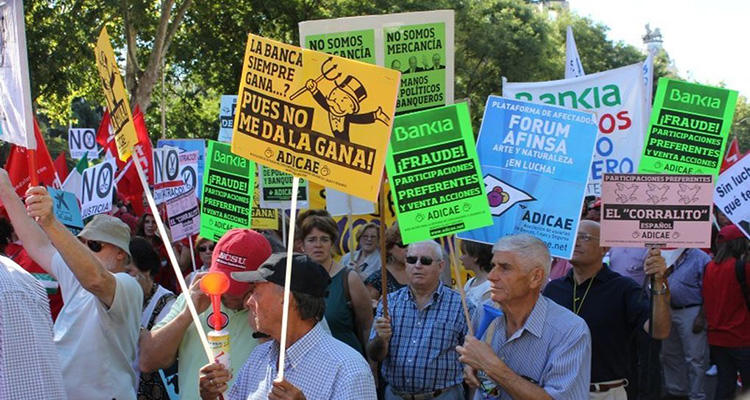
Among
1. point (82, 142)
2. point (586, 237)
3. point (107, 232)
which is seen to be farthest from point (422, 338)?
point (82, 142)

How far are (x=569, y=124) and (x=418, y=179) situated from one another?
1.73 m

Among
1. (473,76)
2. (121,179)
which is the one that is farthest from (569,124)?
(473,76)

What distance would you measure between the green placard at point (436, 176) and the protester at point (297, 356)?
1391mm

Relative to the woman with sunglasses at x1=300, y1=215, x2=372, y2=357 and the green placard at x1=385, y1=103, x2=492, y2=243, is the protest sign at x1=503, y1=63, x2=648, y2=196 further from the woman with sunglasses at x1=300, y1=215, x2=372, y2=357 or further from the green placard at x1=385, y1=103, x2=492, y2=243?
the green placard at x1=385, y1=103, x2=492, y2=243

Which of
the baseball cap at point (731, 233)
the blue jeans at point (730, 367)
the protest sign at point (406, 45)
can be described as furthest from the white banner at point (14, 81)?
the baseball cap at point (731, 233)

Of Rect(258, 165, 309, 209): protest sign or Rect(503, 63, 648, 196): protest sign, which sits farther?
Rect(503, 63, 648, 196): protest sign

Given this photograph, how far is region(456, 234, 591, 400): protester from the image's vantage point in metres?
4.21

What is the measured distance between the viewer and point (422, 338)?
5699 mm

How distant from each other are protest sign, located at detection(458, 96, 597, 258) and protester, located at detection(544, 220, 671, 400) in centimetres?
36

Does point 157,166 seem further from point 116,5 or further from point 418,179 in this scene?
point 116,5

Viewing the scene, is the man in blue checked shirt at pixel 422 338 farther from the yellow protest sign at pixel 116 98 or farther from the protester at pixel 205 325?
the yellow protest sign at pixel 116 98

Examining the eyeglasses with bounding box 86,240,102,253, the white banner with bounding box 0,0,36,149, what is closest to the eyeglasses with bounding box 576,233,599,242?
the eyeglasses with bounding box 86,240,102,253

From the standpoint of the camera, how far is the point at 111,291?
4320mm

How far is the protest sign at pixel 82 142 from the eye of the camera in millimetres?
17047
